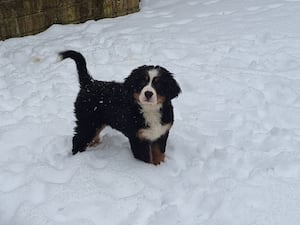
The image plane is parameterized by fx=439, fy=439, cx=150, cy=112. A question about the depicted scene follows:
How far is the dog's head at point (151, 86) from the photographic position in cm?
296

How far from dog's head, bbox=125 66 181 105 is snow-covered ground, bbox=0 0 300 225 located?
588mm

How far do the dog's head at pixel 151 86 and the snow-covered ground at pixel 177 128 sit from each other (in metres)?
0.59

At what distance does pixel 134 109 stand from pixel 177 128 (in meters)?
0.79

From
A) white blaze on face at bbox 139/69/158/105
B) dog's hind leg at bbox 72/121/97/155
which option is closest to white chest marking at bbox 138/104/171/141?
white blaze on face at bbox 139/69/158/105

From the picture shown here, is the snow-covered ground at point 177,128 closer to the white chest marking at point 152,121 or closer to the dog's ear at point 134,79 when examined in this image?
the white chest marking at point 152,121

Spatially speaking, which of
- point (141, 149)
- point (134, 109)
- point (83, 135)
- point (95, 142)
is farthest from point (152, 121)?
point (95, 142)

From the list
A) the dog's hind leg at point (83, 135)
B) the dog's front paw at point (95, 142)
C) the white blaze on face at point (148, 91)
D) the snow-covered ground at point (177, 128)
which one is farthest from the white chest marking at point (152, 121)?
the dog's front paw at point (95, 142)

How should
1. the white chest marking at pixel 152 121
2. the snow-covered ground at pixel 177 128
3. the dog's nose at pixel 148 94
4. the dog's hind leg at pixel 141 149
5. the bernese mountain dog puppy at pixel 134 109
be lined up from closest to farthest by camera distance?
the snow-covered ground at pixel 177 128 < the dog's nose at pixel 148 94 < the bernese mountain dog puppy at pixel 134 109 < the white chest marking at pixel 152 121 < the dog's hind leg at pixel 141 149

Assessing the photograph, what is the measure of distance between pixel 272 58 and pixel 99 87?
2.36m

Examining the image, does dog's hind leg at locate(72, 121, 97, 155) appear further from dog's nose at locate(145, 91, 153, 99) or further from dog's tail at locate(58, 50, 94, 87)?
dog's nose at locate(145, 91, 153, 99)

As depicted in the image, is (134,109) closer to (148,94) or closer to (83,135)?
(148,94)

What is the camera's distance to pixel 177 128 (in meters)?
3.87

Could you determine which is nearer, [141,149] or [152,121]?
[152,121]

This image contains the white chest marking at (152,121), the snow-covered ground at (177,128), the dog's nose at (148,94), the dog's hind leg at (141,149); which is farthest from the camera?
the dog's hind leg at (141,149)
